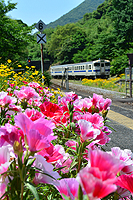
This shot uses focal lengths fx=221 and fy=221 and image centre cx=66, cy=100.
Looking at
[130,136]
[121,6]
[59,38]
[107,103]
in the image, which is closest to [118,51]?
[121,6]

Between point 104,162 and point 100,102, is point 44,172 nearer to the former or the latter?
point 104,162

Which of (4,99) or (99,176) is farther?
(4,99)

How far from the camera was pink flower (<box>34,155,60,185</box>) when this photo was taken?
22.9 inches

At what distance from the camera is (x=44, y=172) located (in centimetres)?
59

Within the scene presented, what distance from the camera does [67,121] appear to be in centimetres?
136

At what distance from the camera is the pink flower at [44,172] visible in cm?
58

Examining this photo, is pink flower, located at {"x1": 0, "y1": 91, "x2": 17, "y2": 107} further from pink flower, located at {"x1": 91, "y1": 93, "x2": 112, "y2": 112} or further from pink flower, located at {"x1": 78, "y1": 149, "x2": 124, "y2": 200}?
pink flower, located at {"x1": 78, "y1": 149, "x2": 124, "y2": 200}

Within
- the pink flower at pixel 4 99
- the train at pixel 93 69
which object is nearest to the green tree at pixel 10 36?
the train at pixel 93 69

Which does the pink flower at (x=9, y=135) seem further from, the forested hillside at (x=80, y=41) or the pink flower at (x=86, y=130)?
the forested hillside at (x=80, y=41)

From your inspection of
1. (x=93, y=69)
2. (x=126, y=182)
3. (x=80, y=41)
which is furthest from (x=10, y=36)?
(x=80, y=41)

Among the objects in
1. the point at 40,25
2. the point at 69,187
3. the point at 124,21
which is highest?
the point at 124,21

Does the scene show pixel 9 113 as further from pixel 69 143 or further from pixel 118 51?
pixel 118 51

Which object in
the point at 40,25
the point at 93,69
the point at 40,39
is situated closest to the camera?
the point at 40,39

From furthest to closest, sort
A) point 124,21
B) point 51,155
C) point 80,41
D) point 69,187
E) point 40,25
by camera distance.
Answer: point 80,41 < point 124,21 < point 40,25 < point 51,155 < point 69,187
